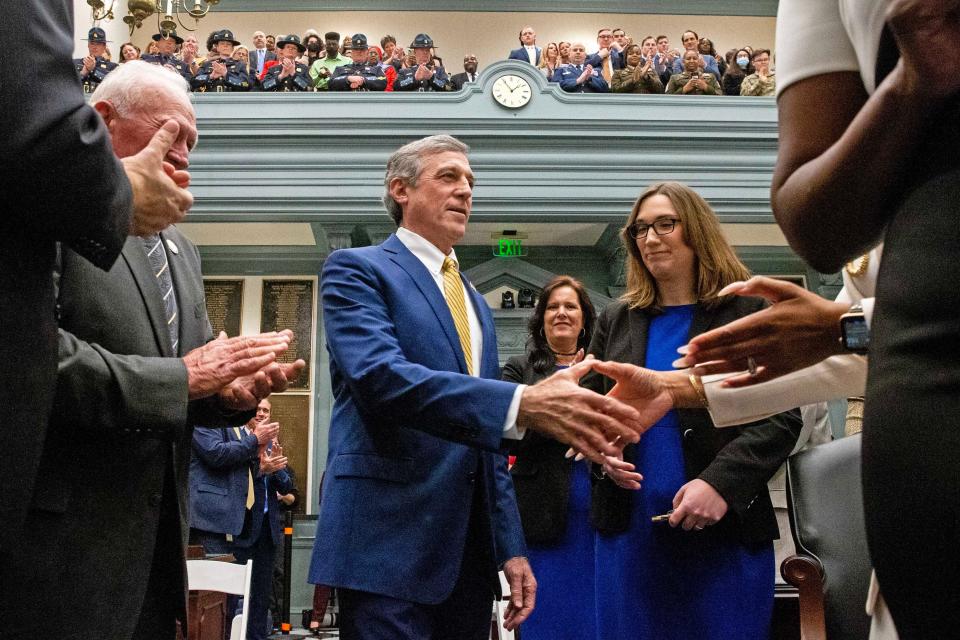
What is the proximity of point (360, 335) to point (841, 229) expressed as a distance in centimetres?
147

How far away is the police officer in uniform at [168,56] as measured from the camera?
10955mm

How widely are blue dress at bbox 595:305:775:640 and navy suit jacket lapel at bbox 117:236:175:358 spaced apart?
1.22 metres

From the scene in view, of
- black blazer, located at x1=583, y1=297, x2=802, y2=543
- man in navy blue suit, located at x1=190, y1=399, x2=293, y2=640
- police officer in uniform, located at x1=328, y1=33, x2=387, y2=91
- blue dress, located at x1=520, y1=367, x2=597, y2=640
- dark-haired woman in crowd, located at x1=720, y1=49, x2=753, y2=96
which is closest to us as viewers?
black blazer, located at x1=583, y1=297, x2=802, y2=543

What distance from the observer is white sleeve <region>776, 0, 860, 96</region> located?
2.70 ft

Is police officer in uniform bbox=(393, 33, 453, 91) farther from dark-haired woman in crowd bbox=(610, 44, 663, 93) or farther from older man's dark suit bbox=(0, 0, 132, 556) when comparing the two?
older man's dark suit bbox=(0, 0, 132, 556)

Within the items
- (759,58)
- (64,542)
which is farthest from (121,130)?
(759,58)

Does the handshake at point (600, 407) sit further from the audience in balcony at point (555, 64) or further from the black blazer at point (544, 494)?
the audience in balcony at point (555, 64)

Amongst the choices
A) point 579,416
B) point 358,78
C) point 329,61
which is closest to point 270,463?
point 358,78

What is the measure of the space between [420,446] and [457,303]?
0.46 metres

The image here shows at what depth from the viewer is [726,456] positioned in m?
2.27

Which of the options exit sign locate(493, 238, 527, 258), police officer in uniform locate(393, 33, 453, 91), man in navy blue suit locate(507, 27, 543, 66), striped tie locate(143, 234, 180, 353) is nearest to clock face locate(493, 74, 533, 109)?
police officer in uniform locate(393, 33, 453, 91)

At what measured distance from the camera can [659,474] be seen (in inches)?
92.7

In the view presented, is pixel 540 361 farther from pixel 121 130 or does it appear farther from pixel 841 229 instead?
pixel 841 229

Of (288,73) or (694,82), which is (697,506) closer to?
(694,82)
